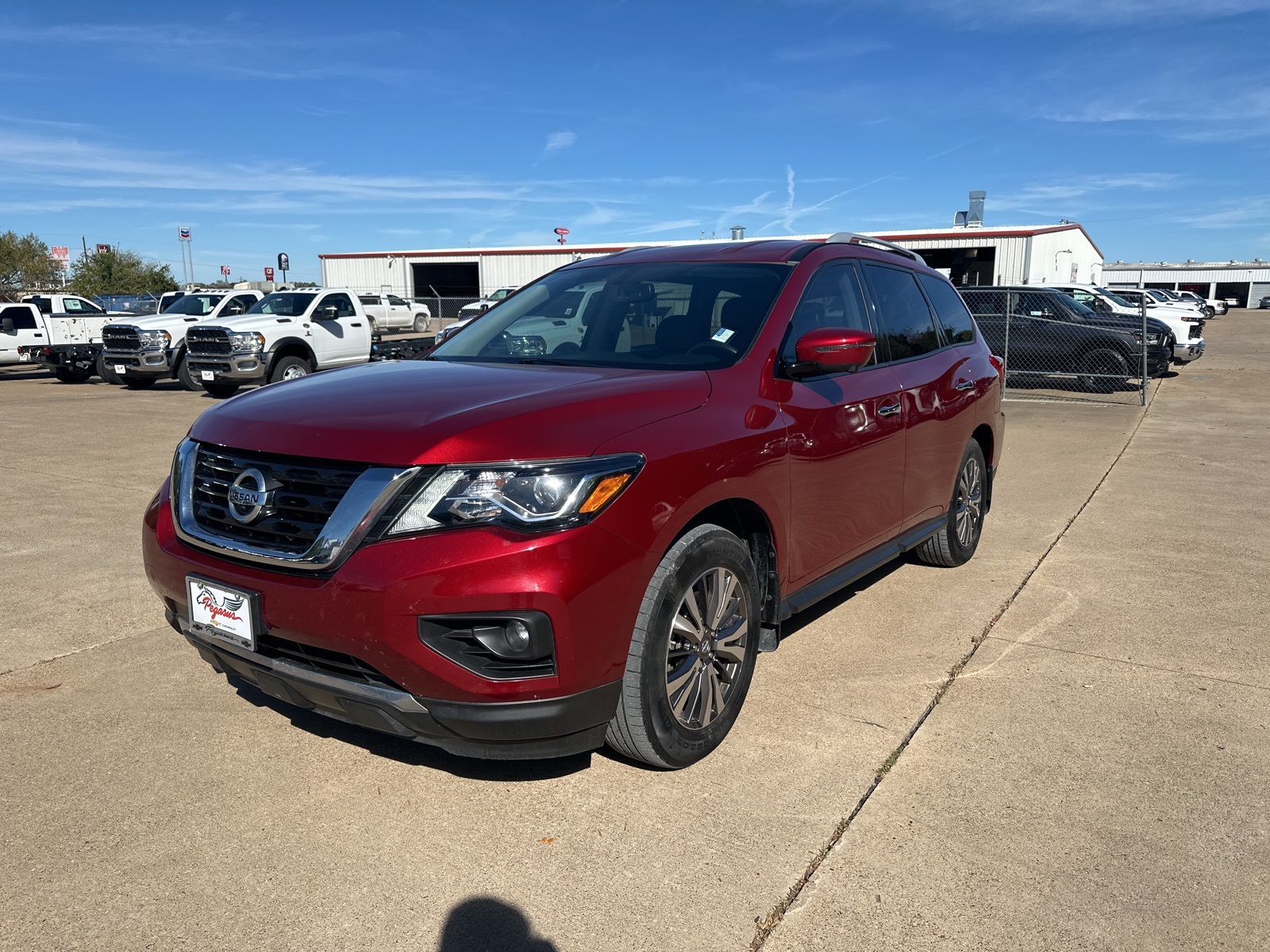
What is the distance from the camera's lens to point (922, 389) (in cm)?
476

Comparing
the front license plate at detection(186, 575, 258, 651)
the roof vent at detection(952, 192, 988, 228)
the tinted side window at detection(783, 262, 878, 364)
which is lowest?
the front license plate at detection(186, 575, 258, 651)

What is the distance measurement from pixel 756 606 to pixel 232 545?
5.88 feet

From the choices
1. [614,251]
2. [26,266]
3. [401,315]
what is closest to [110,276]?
[26,266]

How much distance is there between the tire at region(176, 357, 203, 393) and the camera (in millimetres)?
18062

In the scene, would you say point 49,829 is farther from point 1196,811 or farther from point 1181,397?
point 1181,397

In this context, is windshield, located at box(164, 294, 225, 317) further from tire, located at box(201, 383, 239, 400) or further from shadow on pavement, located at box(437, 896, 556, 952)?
shadow on pavement, located at box(437, 896, 556, 952)

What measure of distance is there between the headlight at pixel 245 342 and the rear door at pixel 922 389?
13494mm

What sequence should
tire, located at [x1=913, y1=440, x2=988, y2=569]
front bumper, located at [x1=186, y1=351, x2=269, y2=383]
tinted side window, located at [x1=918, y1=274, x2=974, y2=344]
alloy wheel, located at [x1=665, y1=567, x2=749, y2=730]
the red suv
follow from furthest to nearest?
front bumper, located at [x1=186, y1=351, x2=269, y2=383] < tire, located at [x1=913, y1=440, x2=988, y2=569] < tinted side window, located at [x1=918, y1=274, x2=974, y2=344] < alloy wheel, located at [x1=665, y1=567, x2=749, y2=730] < the red suv

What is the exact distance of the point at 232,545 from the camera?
2.97 m

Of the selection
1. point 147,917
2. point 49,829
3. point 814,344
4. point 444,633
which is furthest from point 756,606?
point 49,829

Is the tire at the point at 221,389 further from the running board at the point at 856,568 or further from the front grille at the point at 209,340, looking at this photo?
the running board at the point at 856,568

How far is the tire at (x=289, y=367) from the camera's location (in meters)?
16.7

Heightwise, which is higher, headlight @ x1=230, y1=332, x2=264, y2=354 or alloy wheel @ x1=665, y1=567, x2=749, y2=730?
headlight @ x1=230, y1=332, x2=264, y2=354

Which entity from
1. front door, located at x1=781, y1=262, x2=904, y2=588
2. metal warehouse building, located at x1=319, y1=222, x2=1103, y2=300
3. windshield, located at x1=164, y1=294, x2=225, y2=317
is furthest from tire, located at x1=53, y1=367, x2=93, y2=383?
front door, located at x1=781, y1=262, x2=904, y2=588
